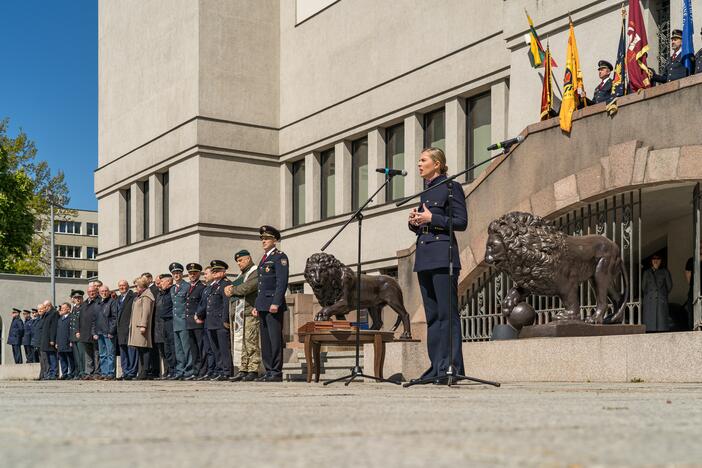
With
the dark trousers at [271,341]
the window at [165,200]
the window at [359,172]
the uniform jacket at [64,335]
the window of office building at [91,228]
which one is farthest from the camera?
the window of office building at [91,228]

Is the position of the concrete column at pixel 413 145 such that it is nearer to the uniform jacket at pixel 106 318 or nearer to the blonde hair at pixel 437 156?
the uniform jacket at pixel 106 318

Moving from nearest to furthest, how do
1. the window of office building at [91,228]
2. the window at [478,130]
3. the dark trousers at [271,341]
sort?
the dark trousers at [271,341]
the window at [478,130]
the window of office building at [91,228]

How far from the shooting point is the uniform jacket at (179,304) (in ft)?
58.1

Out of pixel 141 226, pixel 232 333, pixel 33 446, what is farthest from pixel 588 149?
pixel 141 226

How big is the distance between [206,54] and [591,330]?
22.3 metres

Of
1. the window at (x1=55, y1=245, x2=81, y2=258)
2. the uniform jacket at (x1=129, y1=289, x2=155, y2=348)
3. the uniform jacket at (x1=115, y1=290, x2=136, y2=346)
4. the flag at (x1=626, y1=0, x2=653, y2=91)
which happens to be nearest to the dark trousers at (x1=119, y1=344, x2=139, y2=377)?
the uniform jacket at (x1=115, y1=290, x2=136, y2=346)

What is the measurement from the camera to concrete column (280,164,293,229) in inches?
1309

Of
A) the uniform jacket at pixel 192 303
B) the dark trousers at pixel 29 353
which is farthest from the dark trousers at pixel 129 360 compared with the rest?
the dark trousers at pixel 29 353

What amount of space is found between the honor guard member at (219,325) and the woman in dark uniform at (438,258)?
22.3 feet

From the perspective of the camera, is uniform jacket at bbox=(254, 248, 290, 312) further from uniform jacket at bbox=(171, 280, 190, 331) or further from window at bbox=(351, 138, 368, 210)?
window at bbox=(351, 138, 368, 210)

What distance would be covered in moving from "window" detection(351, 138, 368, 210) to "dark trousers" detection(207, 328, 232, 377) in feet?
45.2

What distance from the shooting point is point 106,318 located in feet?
68.8

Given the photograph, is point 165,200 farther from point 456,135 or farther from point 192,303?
point 192,303

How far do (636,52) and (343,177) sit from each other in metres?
14.8
